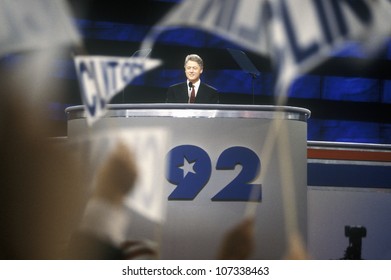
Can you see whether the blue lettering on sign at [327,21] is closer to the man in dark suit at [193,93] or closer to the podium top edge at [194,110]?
the man in dark suit at [193,93]

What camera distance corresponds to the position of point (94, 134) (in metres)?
4.35

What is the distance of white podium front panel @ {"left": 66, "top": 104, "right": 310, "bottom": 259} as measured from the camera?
4.22 m

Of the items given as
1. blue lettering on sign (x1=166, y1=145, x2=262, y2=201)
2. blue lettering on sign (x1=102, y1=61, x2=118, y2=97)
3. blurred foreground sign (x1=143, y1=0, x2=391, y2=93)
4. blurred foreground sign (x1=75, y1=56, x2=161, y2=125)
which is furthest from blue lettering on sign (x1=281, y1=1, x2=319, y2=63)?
blue lettering on sign (x1=166, y1=145, x2=262, y2=201)

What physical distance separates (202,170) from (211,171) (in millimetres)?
54

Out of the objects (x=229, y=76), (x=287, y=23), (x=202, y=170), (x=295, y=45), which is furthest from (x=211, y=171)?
(x=229, y=76)

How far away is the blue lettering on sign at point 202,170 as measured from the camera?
4.21 metres

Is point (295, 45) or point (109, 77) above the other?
point (295, 45)

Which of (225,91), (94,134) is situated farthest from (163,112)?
(225,91)

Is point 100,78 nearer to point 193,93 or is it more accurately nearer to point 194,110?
point 193,93

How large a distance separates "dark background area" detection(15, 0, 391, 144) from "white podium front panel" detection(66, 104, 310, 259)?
6.50 feet

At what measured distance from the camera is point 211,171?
13.9 ft

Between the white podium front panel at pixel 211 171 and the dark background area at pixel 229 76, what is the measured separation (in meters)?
1.98

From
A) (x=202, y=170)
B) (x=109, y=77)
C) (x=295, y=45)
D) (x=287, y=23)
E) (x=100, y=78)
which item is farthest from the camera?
(x=295, y=45)
